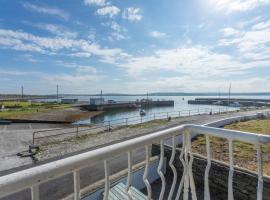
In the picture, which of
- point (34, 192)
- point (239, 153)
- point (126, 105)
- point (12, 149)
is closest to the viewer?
point (34, 192)

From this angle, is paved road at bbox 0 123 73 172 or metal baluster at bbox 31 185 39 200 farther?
paved road at bbox 0 123 73 172

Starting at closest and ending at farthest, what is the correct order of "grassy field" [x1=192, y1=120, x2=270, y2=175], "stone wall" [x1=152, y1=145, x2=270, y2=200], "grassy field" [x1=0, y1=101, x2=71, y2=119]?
"stone wall" [x1=152, y1=145, x2=270, y2=200] < "grassy field" [x1=192, y1=120, x2=270, y2=175] < "grassy field" [x1=0, y1=101, x2=71, y2=119]

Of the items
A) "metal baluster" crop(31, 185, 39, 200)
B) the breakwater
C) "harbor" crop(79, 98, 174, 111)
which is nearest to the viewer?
"metal baluster" crop(31, 185, 39, 200)

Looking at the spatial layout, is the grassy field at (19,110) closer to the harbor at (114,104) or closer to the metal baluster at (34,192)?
the harbor at (114,104)

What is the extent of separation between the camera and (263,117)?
20219 mm

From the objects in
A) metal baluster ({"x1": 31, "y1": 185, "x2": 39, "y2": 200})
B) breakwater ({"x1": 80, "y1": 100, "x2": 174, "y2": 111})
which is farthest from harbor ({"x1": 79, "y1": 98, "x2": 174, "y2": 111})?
metal baluster ({"x1": 31, "y1": 185, "x2": 39, "y2": 200})

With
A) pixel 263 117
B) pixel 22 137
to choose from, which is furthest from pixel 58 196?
pixel 263 117

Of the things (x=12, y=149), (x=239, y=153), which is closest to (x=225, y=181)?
(x=239, y=153)

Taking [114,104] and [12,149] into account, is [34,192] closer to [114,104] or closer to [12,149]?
[12,149]

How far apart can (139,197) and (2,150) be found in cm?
927

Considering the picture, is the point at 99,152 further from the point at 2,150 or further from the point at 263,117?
the point at 263,117

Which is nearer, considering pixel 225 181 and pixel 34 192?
pixel 34 192

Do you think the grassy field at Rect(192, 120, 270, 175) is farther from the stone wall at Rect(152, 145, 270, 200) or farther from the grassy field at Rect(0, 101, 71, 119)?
the grassy field at Rect(0, 101, 71, 119)

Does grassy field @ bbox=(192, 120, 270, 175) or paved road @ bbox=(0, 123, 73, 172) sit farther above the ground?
grassy field @ bbox=(192, 120, 270, 175)
